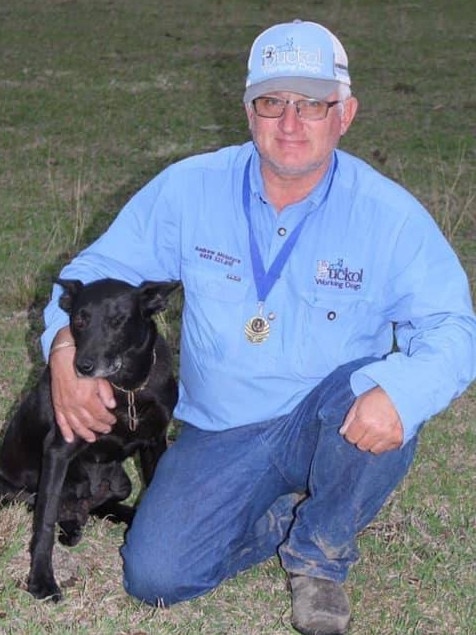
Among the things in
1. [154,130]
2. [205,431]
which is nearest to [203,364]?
[205,431]

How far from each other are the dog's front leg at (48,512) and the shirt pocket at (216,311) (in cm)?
49

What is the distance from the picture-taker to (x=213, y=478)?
3.47m

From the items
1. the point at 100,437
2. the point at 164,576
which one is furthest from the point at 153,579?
the point at 100,437

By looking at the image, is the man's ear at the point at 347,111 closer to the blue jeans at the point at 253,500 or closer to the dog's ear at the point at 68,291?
the blue jeans at the point at 253,500

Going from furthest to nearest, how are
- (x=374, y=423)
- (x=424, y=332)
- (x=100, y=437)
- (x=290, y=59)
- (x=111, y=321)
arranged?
1. (x=100, y=437)
2. (x=111, y=321)
3. (x=290, y=59)
4. (x=424, y=332)
5. (x=374, y=423)

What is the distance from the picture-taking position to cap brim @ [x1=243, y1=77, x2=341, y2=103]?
3.26 m

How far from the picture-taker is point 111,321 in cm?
340

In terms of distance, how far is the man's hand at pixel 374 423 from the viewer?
3.04m

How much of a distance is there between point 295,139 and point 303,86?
0.15 meters

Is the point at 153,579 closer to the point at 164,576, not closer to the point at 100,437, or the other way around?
the point at 164,576

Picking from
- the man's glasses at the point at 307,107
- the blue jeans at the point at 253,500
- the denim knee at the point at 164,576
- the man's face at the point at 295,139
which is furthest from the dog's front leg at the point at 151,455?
the man's glasses at the point at 307,107

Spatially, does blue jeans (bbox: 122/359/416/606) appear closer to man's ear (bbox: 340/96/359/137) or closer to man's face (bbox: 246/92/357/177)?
man's face (bbox: 246/92/357/177)

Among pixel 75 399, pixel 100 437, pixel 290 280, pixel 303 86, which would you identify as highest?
pixel 303 86

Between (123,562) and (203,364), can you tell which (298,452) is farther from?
(123,562)
